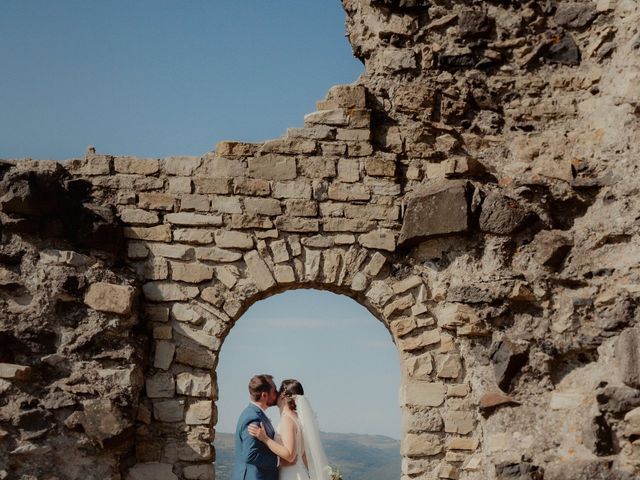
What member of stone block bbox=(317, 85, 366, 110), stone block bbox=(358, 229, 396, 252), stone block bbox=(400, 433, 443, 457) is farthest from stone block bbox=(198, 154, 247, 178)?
stone block bbox=(400, 433, 443, 457)

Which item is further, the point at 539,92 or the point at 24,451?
the point at 539,92

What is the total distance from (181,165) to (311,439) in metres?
2.59

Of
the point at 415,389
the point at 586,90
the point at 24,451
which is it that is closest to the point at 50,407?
the point at 24,451

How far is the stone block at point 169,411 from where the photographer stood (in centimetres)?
546

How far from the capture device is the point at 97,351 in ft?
17.7

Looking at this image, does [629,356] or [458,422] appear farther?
[458,422]

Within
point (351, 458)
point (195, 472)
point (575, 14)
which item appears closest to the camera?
point (195, 472)

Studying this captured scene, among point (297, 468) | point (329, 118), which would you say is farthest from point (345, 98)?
point (297, 468)

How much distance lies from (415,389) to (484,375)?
54 cm

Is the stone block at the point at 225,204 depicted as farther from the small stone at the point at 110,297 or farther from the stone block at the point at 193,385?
the stone block at the point at 193,385

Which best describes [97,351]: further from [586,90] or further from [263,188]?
[586,90]

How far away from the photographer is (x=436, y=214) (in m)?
5.82

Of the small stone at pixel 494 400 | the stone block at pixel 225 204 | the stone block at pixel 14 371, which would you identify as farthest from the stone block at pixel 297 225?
the stone block at pixel 14 371

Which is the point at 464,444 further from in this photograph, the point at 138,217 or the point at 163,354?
the point at 138,217
